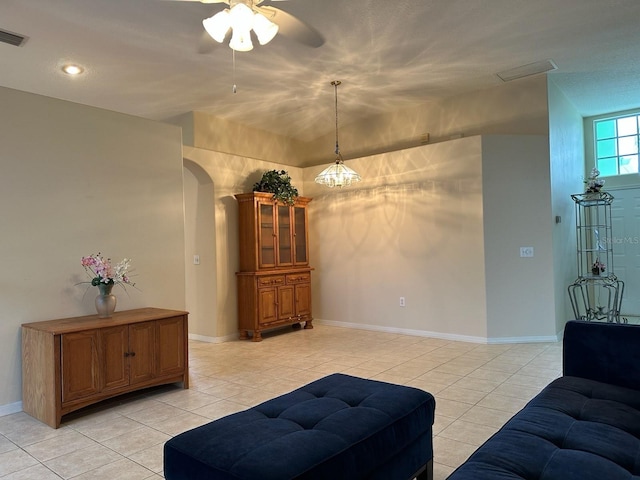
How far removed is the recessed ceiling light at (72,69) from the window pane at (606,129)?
757 centimetres

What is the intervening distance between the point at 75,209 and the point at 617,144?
7.76 meters

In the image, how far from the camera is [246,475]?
1.46 metres

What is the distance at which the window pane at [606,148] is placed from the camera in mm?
7012

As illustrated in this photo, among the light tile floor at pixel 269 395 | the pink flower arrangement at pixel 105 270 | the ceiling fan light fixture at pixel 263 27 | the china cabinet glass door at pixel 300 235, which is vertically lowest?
the light tile floor at pixel 269 395

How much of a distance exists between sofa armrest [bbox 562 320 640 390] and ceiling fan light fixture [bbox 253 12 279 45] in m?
2.58

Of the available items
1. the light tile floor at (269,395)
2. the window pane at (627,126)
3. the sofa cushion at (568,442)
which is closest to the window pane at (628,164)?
the window pane at (627,126)

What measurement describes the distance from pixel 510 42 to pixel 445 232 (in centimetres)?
234

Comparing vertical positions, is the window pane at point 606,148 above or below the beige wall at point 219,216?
above

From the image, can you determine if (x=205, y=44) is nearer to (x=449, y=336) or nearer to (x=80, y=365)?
(x=80, y=365)

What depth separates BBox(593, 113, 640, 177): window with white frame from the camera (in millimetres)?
6809

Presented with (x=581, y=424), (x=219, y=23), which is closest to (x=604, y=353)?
(x=581, y=424)

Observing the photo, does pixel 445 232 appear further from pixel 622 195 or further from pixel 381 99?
pixel 622 195

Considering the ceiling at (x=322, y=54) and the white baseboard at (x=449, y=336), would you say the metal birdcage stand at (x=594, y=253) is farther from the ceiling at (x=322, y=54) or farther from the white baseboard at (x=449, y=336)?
the ceiling at (x=322, y=54)

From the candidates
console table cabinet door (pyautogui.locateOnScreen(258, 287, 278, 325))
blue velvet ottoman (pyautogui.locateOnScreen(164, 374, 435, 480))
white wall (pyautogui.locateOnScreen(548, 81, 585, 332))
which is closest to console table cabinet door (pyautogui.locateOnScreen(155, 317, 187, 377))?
blue velvet ottoman (pyautogui.locateOnScreen(164, 374, 435, 480))
